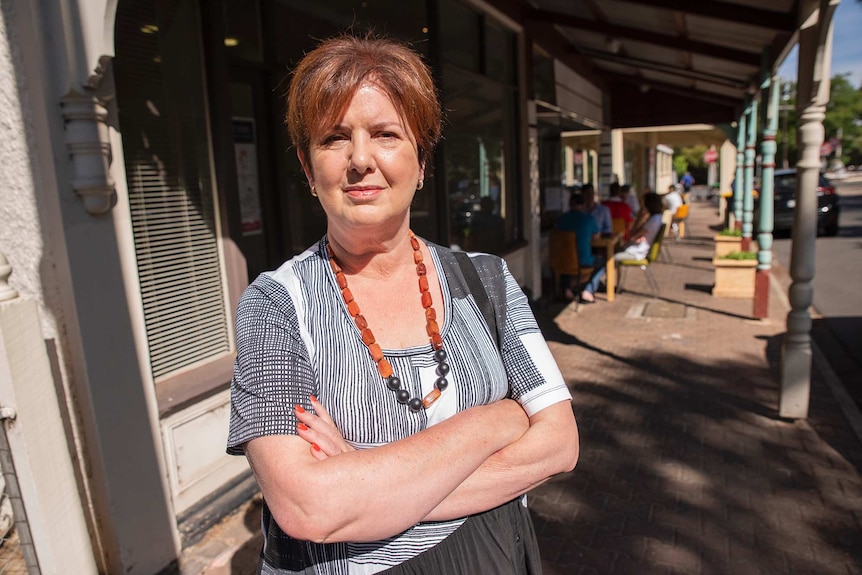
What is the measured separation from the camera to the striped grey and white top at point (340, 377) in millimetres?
1316

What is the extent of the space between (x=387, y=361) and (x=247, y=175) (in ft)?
9.86

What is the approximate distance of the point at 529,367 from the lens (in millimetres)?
1551

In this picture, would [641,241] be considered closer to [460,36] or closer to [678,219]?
[460,36]

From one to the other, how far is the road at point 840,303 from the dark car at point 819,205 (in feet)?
1.45

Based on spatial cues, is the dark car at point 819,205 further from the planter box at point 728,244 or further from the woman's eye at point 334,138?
the woman's eye at point 334,138

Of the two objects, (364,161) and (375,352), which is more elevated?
(364,161)

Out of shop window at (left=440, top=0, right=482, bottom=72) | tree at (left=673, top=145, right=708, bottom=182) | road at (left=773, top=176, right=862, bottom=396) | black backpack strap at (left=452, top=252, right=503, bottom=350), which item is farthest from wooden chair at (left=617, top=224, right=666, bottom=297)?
tree at (left=673, top=145, right=708, bottom=182)

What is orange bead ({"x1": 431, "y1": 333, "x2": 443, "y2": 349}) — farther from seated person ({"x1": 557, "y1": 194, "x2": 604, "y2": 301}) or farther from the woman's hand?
seated person ({"x1": 557, "y1": 194, "x2": 604, "y2": 301})

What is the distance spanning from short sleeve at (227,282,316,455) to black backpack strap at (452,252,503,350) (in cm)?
46

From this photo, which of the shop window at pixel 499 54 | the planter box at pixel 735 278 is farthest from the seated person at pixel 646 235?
the shop window at pixel 499 54

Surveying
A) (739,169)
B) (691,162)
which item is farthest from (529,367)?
(691,162)

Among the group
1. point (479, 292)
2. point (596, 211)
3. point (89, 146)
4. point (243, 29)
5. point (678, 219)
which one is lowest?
point (678, 219)

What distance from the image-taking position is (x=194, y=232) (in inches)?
141

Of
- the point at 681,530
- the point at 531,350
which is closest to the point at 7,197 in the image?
the point at 531,350
